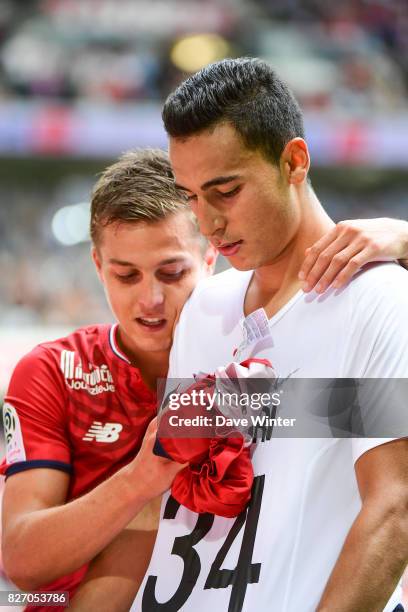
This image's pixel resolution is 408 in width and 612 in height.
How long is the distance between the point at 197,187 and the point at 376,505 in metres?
0.63

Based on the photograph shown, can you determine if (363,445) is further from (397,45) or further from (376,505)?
(397,45)

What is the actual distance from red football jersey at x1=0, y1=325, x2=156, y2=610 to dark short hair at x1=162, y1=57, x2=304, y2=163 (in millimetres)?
609

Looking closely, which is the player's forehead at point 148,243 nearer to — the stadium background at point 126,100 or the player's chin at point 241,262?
the player's chin at point 241,262

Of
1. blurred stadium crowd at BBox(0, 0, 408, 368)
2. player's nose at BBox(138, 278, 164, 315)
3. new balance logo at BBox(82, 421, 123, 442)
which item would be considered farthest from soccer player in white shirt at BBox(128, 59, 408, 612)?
blurred stadium crowd at BBox(0, 0, 408, 368)

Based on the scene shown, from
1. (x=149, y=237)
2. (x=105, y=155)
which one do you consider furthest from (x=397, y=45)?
(x=149, y=237)

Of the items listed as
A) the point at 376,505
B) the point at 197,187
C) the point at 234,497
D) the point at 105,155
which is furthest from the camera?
the point at 105,155

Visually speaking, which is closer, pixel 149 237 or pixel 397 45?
pixel 149 237

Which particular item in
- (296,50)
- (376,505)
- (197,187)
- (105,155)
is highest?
(296,50)

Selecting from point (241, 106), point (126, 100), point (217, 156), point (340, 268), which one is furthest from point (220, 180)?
point (126, 100)

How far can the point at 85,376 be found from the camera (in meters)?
A: 1.95

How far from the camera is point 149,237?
185 cm

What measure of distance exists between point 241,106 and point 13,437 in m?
0.86

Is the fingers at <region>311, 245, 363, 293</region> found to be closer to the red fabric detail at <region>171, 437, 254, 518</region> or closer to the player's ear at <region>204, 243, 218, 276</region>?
the red fabric detail at <region>171, 437, 254, 518</region>

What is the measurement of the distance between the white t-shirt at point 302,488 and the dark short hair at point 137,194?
17.4 inches
